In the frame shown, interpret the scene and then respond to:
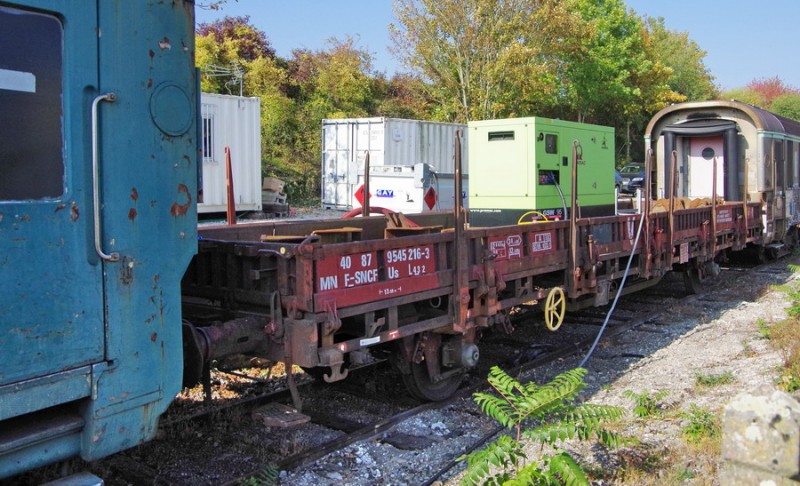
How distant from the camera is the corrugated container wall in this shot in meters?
21.7

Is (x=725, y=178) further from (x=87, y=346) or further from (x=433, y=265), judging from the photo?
(x=87, y=346)

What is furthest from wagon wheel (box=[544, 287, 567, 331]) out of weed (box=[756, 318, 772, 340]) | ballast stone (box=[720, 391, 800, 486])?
ballast stone (box=[720, 391, 800, 486])

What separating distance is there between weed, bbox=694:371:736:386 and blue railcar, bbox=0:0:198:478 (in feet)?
16.1

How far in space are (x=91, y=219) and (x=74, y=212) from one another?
77mm

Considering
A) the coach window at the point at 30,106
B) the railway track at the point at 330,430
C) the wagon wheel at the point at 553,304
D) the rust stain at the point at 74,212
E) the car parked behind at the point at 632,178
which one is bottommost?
the railway track at the point at 330,430

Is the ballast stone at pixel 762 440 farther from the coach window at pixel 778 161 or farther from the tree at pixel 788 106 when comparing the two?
the tree at pixel 788 106

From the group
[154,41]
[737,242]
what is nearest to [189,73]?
[154,41]

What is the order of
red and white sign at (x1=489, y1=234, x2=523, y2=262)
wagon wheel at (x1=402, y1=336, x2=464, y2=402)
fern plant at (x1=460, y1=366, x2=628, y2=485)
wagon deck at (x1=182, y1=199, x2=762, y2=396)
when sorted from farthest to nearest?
red and white sign at (x1=489, y1=234, x2=523, y2=262), wagon wheel at (x1=402, y1=336, x2=464, y2=402), wagon deck at (x1=182, y1=199, x2=762, y2=396), fern plant at (x1=460, y1=366, x2=628, y2=485)

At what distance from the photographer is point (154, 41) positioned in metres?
3.36

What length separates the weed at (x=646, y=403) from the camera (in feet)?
18.4

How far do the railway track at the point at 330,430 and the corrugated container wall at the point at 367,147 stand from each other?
14.3 m

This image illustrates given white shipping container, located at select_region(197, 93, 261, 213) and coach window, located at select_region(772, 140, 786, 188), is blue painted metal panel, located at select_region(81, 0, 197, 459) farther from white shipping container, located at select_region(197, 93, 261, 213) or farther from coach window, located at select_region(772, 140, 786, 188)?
white shipping container, located at select_region(197, 93, 261, 213)

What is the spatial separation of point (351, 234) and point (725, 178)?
9.78 metres

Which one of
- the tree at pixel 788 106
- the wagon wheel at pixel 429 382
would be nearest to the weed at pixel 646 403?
→ the wagon wheel at pixel 429 382
